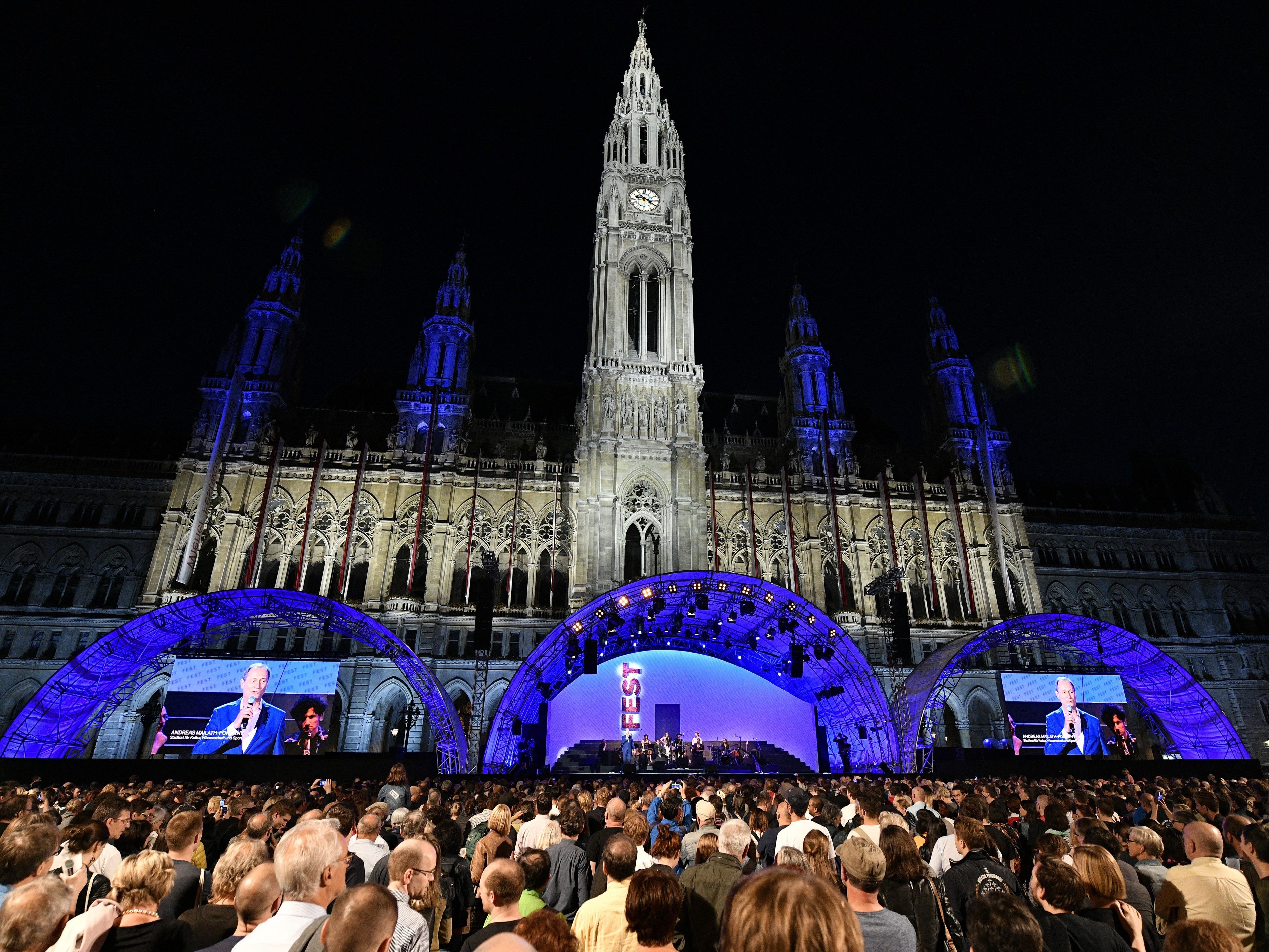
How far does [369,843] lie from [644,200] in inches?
1787

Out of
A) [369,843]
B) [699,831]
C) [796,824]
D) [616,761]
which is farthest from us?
[616,761]

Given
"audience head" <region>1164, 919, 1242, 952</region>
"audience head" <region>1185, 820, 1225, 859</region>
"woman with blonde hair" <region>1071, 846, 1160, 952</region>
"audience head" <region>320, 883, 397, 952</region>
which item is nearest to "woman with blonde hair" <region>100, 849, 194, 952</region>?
"audience head" <region>320, 883, 397, 952</region>

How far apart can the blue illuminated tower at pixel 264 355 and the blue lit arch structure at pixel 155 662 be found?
1650 centimetres

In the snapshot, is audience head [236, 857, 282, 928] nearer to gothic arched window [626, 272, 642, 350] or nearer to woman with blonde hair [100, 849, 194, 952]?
woman with blonde hair [100, 849, 194, 952]

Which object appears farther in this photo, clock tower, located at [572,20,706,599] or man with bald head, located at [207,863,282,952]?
clock tower, located at [572,20,706,599]

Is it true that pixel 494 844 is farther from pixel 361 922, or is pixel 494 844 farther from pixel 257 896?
pixel 361 922

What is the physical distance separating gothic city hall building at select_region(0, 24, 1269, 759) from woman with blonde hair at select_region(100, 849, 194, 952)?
1081 inches

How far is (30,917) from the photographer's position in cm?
319

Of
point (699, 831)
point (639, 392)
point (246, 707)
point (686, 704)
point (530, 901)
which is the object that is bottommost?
point (530, 901)

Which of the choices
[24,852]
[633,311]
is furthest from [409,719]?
[633,311]

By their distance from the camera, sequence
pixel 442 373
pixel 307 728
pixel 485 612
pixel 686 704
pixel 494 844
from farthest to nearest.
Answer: pixel 442 373 < pixel 686 704 < pixel 307 728 < pixel 485 612 < pixel 494 844

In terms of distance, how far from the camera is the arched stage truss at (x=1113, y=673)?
24.4m

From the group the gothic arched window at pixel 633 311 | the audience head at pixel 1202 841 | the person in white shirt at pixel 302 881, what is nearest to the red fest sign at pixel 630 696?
the gothic arched window at pixel 633 311

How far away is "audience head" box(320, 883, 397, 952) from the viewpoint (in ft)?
9.21
